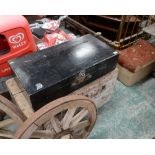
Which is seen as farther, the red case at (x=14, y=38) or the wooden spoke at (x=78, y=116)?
the red case at (x=14, y=38)

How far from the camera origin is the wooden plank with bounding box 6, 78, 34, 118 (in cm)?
114

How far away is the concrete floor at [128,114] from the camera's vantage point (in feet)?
5.13

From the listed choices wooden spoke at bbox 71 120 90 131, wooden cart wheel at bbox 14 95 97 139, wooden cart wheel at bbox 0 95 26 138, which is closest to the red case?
wooden cart wheel at bbox 0 95 26 138

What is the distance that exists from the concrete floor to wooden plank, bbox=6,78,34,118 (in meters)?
0.66

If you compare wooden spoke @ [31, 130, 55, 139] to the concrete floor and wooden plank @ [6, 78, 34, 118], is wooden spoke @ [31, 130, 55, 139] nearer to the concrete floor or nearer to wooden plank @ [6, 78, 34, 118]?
wooden plank @ [6, 78, 34, 118]

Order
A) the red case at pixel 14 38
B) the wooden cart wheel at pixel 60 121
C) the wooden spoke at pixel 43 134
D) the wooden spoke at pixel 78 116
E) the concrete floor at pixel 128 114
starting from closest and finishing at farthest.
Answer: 1. the wooden cart wheel at pixel 60 121
2. the wooden spoke at pixel 43 134
3. the wooden spoke at pixel 78 116
4. the red case at pixel 14 38
5. the concrete floor at pixel 128 114

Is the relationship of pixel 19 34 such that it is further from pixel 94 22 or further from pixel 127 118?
pixel 94 22

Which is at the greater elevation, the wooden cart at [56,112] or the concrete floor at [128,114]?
the wooden cart at [56,112]

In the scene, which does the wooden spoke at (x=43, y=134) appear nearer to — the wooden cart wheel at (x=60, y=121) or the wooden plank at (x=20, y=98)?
the wooden cart wheel at (x=60, y=121)

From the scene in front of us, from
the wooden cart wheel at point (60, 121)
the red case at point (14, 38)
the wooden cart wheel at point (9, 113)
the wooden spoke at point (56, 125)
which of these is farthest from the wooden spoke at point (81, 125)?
the red case at point (14, 38)

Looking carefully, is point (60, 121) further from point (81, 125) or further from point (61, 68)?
point (61, 68)

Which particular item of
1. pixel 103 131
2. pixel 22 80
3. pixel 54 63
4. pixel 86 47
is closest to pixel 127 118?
pixel 103 131

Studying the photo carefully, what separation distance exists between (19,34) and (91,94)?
71cm

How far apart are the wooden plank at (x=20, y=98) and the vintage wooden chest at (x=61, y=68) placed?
→ 10cm
